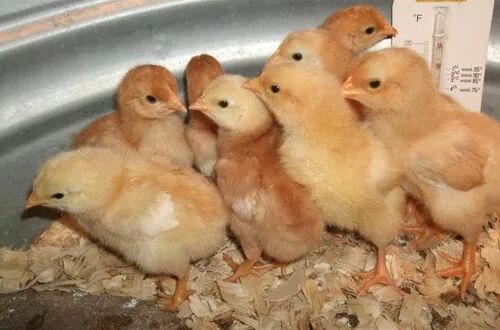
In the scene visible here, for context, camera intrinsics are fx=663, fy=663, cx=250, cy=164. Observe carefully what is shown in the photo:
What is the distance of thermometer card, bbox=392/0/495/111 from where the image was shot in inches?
93.5

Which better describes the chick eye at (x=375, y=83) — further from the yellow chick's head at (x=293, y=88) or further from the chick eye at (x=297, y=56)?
the chick eye at (x=297, y=56)

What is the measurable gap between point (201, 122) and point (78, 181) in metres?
0.57

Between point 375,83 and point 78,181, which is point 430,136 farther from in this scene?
point 78,181

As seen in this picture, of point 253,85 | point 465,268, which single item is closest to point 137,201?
point 253,85

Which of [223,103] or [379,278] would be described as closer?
[223,103]

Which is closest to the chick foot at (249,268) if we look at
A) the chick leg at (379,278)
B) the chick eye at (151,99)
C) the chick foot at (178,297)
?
the chick foot at (178,297)

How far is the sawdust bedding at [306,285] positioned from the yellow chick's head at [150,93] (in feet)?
1.85

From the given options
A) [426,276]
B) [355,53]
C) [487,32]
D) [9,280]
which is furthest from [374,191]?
[9,280]

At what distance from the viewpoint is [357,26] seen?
7.36 ft

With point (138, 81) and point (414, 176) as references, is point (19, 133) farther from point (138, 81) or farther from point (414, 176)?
point (414, 176)

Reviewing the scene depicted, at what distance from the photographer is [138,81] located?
6.59 ft

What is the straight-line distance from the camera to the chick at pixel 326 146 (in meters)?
1.74

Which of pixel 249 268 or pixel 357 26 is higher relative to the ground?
pixel 357 26

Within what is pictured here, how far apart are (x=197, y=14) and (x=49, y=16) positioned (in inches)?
21.3
